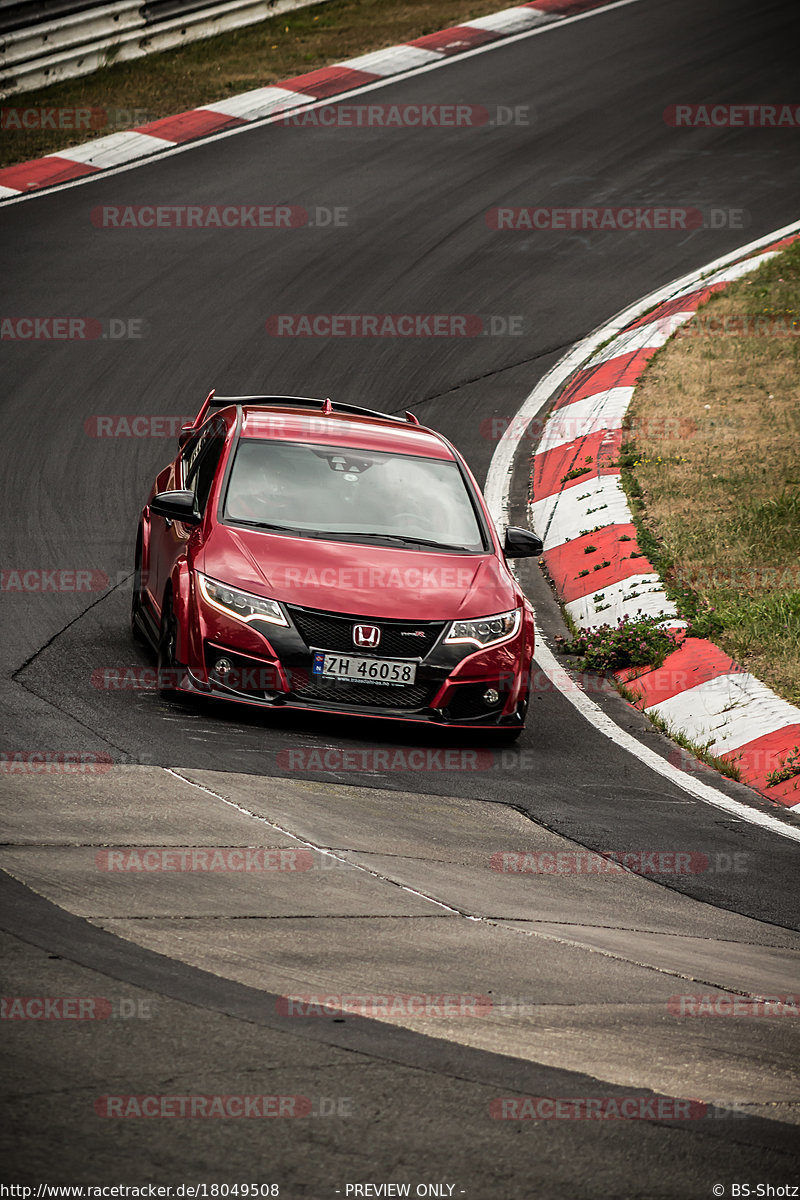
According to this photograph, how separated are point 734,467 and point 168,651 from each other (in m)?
6.09

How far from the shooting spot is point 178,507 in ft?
26.9

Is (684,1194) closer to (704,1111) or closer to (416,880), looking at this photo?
(704,1111)

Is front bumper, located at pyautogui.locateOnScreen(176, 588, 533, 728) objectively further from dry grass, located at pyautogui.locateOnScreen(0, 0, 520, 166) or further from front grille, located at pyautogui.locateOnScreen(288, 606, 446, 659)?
dry grass, located at pyautogui.locateOnScreen(0, 0, 520, 166)

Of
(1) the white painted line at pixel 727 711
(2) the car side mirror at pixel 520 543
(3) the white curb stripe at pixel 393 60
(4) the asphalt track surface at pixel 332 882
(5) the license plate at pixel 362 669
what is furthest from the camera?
(3) the white curb stripe at pixel 393 60

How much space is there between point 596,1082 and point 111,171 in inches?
641

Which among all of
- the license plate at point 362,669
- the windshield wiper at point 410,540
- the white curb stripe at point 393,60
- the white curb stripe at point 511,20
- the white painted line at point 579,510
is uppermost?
the white curb stripe at point 511,20

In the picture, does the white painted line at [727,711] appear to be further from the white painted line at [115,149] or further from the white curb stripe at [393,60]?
the white curb stripe at [393,60]

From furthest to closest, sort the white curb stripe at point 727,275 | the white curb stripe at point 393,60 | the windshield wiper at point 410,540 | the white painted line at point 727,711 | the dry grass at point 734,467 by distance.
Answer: the white curb stripe at point 393,60 < the white curb stripe at point 727,275 < the dry grass at point 734,467 < the white painted line at point 727,711 < the windshield wiper at point 410,540

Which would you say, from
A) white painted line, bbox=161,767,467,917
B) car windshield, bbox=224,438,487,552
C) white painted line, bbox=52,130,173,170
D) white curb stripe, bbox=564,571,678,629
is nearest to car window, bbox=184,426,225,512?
car windshield, bbox=224,438,487,552

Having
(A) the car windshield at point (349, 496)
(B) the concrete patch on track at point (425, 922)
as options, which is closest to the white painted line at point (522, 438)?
(A) the car windshield at point (349, 496)

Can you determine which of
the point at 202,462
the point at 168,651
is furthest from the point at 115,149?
the point at 168,651

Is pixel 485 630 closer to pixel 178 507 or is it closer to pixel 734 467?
pixel 178 507

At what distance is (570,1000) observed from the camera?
4621mm

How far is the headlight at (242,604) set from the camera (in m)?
7.65
